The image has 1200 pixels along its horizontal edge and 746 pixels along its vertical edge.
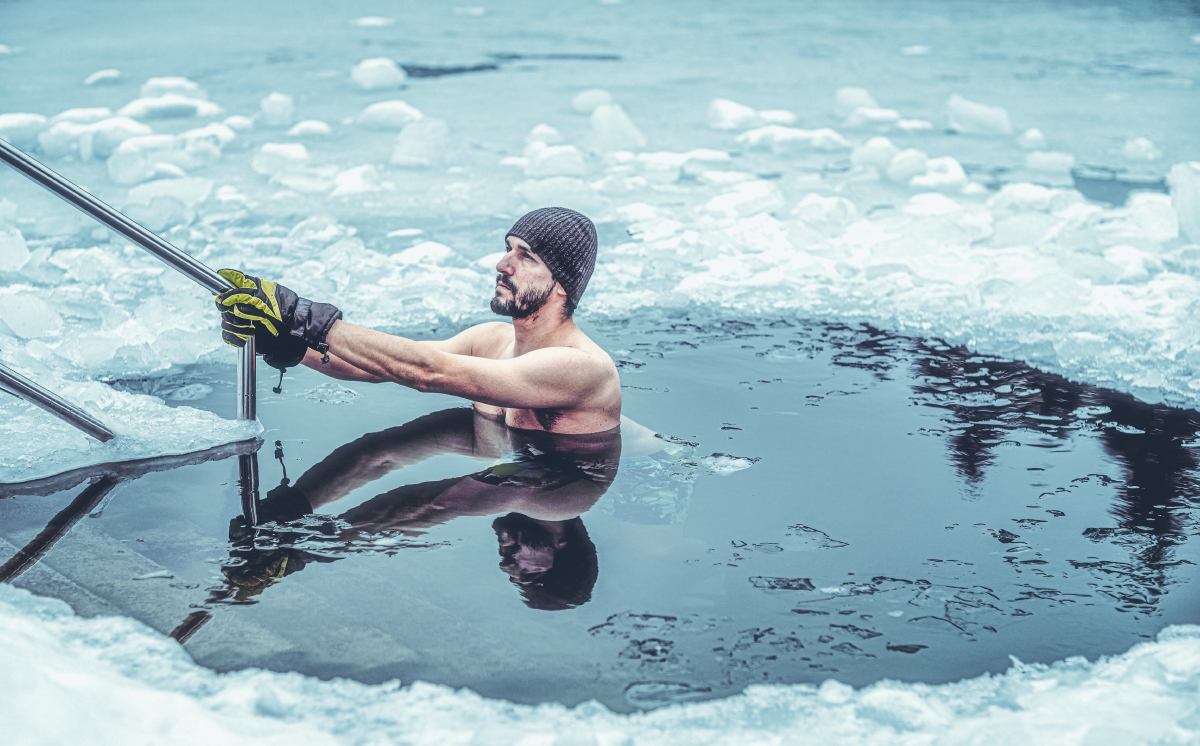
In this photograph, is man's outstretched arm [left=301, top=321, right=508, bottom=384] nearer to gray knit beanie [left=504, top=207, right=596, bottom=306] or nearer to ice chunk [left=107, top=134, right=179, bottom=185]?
gray knit beanie [left=504, top=207, right=596, bottom=306]

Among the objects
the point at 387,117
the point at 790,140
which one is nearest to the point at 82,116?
the point at 387,117

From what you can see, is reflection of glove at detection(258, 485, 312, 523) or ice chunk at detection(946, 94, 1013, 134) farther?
ice chunk at detection(946, 94, 1013, 134)

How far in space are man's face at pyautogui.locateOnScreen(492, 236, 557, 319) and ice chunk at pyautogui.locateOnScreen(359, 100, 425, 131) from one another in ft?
22.6

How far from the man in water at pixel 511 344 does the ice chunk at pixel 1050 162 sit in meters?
6.74

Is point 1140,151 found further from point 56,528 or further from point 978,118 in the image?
point 56,528

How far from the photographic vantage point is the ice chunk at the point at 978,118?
1077cm

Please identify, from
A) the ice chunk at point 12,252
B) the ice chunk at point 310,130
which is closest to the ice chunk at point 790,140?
the ice chunk at point 310,130

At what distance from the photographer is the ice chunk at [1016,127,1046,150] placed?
33.1 feet

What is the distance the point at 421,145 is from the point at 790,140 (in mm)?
3454

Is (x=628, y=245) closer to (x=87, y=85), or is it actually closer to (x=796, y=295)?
(x=796, y=295)

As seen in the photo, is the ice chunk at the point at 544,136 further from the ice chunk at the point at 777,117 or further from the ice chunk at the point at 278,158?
the ice chunk at the point at 777,117

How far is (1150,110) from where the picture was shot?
1161cm

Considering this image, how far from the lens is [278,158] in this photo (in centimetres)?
862

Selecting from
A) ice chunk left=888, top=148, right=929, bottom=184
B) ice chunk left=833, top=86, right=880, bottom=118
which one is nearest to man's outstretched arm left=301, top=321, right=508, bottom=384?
ice chunk left=888, top=148, right=929, bottom=184
